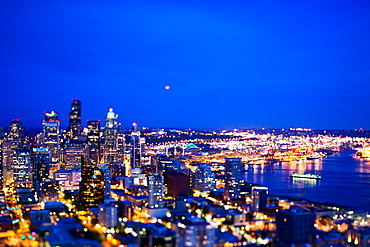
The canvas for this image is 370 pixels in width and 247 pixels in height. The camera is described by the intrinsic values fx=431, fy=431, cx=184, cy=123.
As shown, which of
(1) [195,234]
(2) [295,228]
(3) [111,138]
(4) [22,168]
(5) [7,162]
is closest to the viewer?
(1) [195,234]

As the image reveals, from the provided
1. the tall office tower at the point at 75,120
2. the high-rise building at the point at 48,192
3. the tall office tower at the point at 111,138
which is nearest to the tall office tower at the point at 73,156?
the tall office tower at the point at 111,138

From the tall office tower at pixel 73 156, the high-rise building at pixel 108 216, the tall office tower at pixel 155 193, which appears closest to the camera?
the high-rise building at pixel 108 216

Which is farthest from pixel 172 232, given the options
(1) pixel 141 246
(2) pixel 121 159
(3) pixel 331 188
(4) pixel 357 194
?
(2) pixel 121 159

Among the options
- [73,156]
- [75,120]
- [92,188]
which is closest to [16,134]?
[73,156]

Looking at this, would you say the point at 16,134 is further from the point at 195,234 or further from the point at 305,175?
the point at 195,234

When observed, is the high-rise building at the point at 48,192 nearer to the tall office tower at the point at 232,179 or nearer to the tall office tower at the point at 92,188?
the tall office tower at the point at 92,188
